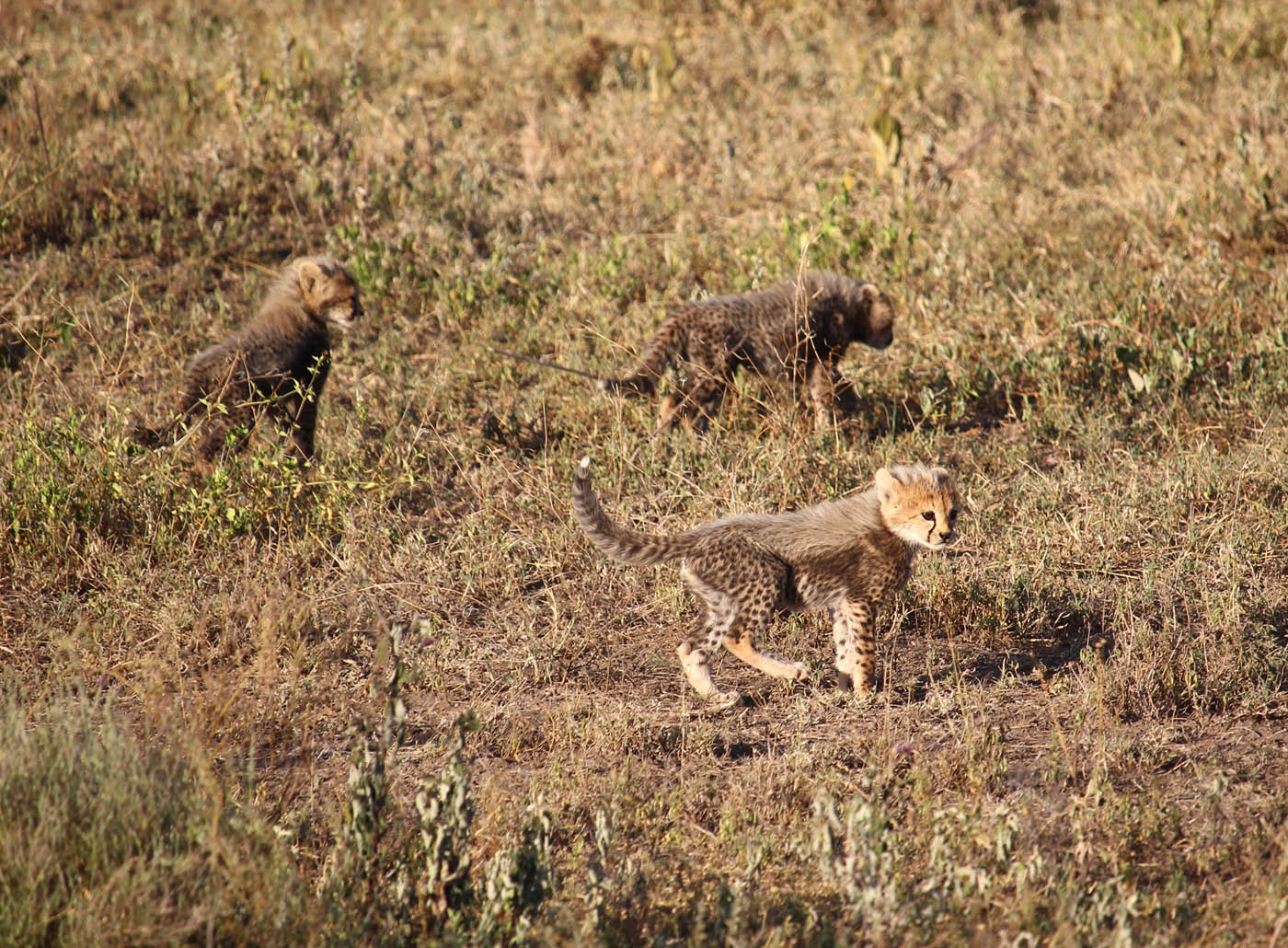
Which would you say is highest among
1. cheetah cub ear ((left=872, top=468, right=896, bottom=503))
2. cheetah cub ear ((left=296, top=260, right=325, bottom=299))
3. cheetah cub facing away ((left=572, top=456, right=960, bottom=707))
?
cheetah cub ear ((left=296, top=260, right=325, bottom=299))

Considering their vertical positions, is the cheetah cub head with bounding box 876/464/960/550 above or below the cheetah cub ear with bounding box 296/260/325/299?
below

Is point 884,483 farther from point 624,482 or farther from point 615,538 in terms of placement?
point 624,482

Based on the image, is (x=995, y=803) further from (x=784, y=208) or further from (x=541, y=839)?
(x=784, y=208)

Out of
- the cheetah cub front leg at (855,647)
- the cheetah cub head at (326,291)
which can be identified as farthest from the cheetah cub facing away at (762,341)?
the cheetah cub front leg at (855,647)

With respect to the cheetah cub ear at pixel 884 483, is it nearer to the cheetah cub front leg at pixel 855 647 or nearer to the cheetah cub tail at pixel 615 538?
the cheetah cub front leg at pixel 855 647

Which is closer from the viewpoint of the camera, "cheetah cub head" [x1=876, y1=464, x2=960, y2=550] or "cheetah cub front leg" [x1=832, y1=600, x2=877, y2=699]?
"cheetah cub front leg" [x1=832, y1=600, x2=877, y2=699]

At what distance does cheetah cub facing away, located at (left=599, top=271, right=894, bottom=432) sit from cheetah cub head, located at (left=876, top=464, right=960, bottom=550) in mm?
1879

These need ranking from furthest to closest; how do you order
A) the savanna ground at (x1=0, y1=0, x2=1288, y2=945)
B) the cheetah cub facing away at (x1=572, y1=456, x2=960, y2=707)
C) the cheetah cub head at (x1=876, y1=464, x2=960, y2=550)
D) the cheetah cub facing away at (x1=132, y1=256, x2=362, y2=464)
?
1. the cheetah cub facing away at (x1=132, y1=256, x2=362, y2=464)
2. the cheetah cub head at (x1=876, y1=464, x2=960, y2=550)
3. the cheetah cub facing away at (x1=572, y1=456, x2=960, y2=707)
4. the savanna ground at (x1=0, y1=0, x2=1288, y2=945)

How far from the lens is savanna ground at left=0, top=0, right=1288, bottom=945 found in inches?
148

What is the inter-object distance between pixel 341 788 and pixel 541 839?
1075 millimetres

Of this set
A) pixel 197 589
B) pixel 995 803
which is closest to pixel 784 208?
pixel 197 589

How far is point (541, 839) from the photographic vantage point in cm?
374

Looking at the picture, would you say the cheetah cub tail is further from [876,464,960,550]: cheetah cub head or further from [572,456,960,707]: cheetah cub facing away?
[876,464,960,550]: cheetah cub head

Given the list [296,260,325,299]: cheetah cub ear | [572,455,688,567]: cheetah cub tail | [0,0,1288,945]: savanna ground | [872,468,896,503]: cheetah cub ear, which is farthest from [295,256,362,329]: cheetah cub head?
[872,468,896,503]: cheetah cub ear
